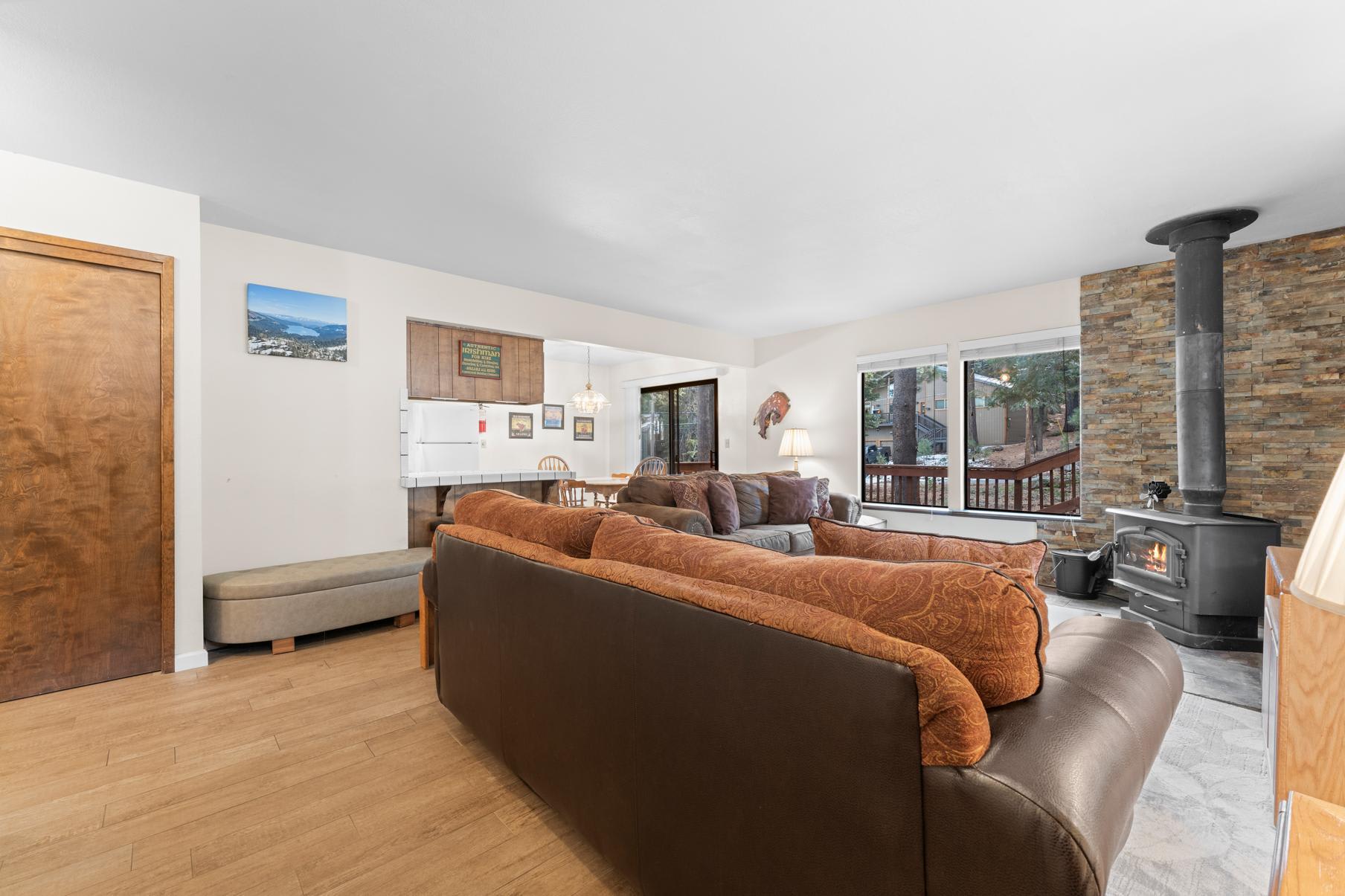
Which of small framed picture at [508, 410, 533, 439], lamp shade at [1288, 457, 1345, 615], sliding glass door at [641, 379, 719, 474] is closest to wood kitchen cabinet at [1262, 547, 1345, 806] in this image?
lamp shade at [1288, 457, 1345, 615]

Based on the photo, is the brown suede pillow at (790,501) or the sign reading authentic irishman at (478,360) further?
the brown suede pillow at (790,501)

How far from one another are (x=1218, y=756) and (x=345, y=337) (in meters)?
5.12

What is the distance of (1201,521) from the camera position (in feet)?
10.9

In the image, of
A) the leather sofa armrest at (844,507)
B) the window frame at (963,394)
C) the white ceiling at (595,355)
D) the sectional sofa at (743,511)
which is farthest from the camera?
the white ceiling at (595,355)

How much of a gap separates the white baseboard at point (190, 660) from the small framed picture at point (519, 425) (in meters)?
5.03

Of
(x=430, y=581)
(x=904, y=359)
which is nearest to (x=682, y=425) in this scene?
(x=904, y=359)

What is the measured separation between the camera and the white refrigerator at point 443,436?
4613 millimetres

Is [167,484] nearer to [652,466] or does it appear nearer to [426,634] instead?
[426,634]

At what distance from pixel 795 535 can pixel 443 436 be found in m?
3.03

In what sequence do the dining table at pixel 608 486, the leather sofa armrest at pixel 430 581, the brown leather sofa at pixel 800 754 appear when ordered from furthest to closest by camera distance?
the dining table at pixel 608 486
the leather sofa armrest at pixel 430 581
the brown leather sofa at pixel 800 754

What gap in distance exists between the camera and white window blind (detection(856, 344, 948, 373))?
546 centimetres

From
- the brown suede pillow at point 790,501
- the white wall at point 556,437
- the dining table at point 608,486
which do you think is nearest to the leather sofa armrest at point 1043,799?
the brown suede pillow at point 790,501

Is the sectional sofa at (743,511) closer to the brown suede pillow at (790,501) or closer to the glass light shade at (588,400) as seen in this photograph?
the brown suede pillow at (790,501)

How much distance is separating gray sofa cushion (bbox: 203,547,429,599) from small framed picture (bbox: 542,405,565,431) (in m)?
4.41
